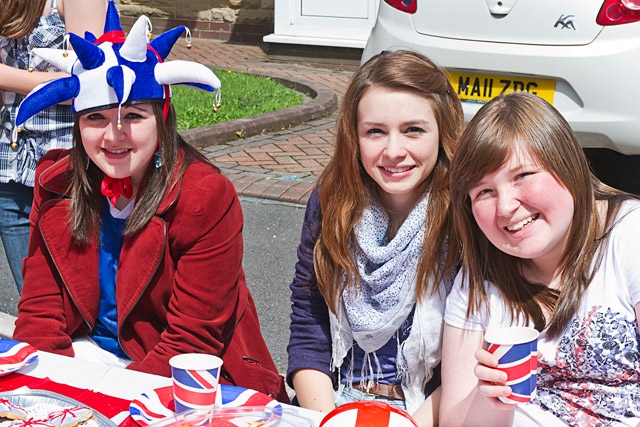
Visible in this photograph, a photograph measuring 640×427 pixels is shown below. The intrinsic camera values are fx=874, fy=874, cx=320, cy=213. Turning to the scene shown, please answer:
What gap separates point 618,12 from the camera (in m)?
4.07

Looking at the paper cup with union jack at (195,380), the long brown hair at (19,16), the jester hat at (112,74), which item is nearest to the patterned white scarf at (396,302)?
the jester hat at (112,74)

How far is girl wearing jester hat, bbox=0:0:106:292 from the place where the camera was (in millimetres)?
2852

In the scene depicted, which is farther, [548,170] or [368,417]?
[548,170]

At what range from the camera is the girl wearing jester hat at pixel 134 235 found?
2.31 m

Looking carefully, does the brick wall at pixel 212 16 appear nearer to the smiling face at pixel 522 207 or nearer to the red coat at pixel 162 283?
the red coat at pixel 162 283

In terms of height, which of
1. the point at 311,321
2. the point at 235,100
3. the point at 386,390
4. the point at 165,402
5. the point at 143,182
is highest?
the point at 143,182

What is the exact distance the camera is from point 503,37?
14.1ft

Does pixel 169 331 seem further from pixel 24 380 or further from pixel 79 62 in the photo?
pixel 79 62

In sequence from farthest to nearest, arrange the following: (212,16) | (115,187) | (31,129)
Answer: (212,16) → (31,129) → (115,187)

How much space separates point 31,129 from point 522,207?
1.84m

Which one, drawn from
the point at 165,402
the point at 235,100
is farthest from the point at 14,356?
the point at 235,100

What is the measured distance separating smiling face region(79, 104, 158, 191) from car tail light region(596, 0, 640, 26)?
100 inches

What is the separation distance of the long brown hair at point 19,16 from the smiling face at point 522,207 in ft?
5.57

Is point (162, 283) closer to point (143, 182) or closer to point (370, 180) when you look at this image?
point (143, 182)
